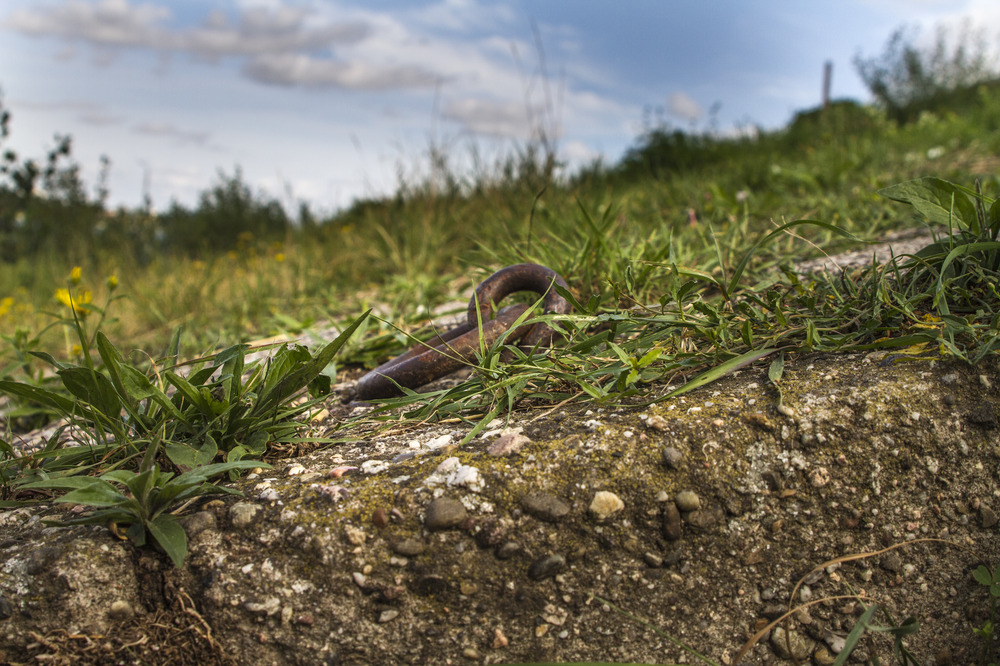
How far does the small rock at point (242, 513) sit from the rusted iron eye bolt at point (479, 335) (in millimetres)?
628

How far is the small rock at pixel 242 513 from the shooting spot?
1527 mm

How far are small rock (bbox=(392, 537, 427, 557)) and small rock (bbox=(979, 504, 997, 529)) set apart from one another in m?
1.52

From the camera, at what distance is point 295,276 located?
566 centimetres

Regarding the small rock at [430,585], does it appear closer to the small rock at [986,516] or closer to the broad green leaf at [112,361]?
the broad green leaf at [112,361]

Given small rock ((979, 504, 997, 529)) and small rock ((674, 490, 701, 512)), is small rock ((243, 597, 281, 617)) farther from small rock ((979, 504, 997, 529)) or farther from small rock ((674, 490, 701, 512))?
small rock ((979, 504, 997, 529))

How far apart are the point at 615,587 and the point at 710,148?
962 centimetres

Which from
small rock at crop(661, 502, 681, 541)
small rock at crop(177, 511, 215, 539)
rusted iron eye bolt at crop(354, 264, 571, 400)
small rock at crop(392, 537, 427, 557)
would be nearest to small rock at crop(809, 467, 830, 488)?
small rock at crop(661, 502, 681, 541)

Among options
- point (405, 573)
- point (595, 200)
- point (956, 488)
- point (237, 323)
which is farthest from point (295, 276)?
point (956, 488)

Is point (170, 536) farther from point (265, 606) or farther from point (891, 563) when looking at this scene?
point (891, 563)

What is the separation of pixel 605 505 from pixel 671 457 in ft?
0.70

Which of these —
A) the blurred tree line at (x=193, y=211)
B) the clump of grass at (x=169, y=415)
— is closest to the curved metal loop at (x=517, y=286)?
the clump of grass at (x=169, y=415)

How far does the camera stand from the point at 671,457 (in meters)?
1.58

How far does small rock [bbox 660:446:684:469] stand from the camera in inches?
62.1

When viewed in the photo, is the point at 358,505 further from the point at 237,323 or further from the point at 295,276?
the point at 295,276
